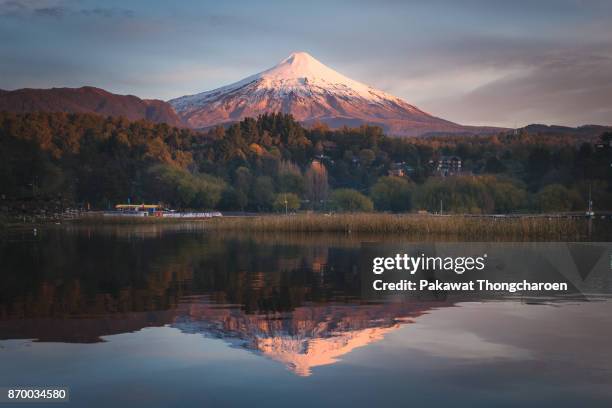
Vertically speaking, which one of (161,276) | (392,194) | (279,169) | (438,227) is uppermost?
(279,169)

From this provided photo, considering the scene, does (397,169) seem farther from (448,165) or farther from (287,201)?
(287,201)

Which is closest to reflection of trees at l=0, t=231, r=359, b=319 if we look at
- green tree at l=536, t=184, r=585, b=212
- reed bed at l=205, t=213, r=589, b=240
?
reed bed at l=205, t=213, r=589, b=240

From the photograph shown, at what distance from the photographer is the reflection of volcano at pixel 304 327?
532 inches

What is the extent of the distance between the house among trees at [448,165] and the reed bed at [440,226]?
8099 cm

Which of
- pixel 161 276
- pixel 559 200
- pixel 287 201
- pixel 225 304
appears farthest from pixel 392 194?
pixel 225 304

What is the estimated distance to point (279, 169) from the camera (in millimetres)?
122812

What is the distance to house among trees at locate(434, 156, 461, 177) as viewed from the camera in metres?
138

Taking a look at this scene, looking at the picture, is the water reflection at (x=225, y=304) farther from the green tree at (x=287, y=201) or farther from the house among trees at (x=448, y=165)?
the house among trees at (x=448, y=165)

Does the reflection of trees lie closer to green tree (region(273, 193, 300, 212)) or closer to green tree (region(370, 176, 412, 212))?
green tree (region(273, 193, 300, 212))

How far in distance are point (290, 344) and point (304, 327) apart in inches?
74.5

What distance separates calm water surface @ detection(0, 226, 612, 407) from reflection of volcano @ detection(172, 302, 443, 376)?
39mm

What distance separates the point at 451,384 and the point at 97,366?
19.1ft

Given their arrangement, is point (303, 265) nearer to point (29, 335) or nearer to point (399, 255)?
point (399, 255)

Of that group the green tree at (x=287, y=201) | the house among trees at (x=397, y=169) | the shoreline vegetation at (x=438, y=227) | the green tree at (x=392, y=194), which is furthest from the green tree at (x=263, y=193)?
the shoreline vegetation at (x=438, y=227)
